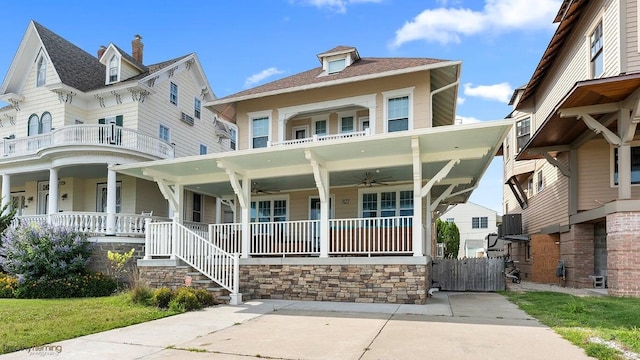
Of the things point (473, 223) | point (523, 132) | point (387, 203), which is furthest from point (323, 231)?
point (473, 223)

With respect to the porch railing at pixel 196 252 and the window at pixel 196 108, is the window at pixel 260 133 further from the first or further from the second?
the window at pixel 196 108

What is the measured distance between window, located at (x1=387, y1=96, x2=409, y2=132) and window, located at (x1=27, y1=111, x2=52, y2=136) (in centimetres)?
1492

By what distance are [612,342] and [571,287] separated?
10434mm

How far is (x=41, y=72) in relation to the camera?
776 inches

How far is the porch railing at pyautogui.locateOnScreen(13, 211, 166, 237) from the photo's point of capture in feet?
51.0

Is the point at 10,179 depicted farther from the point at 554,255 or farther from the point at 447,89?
the point at 554,255

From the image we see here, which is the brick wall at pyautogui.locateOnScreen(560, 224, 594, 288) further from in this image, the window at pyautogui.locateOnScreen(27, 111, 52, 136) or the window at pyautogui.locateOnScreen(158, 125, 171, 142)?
the window at pyautogui.locateOnScreen(27, 111, 52, 136)

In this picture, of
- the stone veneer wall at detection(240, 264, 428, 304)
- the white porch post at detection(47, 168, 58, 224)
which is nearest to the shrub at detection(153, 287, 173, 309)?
the stone veneer wall at detection(240, 264, 428, 304)

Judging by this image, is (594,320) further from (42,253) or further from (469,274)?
(42,253)

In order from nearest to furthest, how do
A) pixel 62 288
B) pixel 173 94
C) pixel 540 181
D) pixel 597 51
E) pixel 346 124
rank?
pixel 62 288, pixel 597 51, pixel 346 124, pixel 540 181, pixel 173 94

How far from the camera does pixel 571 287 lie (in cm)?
1507

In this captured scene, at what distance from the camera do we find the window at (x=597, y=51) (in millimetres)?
13109

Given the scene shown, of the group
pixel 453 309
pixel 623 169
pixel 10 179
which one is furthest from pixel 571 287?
pixel 10 179

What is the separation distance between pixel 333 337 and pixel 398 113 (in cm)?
841
